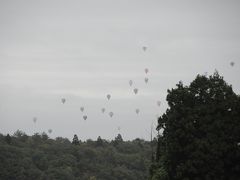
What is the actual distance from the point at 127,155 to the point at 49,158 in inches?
1059

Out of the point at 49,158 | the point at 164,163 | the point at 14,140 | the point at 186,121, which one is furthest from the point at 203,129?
the point at 14,140

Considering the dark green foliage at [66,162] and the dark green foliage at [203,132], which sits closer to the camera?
the dark green foliage at [203,132]

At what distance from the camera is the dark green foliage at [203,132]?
43406 mm

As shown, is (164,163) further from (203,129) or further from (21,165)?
(21,165)

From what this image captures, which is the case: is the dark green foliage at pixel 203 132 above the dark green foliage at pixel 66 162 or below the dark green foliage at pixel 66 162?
below

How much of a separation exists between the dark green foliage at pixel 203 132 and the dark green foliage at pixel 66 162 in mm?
108449

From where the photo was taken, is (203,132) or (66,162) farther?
(66,162)

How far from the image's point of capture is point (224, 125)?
145 ft

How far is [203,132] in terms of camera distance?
146ft

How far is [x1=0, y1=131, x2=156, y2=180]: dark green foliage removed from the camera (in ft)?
525

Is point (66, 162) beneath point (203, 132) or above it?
above

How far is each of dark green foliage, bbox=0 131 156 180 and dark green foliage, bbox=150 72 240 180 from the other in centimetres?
10845

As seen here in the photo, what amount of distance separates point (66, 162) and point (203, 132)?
135849mm

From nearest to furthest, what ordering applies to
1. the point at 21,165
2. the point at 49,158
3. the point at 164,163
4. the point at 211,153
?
1. the point at 211,153
2. the point at 164,163
3. the point at 21,165
4. the point at 49,158
